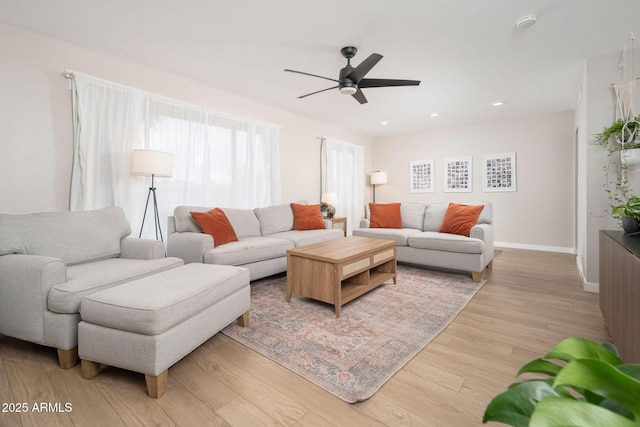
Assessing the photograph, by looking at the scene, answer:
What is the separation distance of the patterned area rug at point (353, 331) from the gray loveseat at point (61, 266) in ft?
2.93

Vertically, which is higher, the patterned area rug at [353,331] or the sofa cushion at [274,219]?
the sofa cushion at [274,219]

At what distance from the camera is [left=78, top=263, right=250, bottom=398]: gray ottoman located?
1.43 m

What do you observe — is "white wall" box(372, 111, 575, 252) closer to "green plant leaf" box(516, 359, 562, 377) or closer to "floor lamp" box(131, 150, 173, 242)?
"floor lamp" box(131, 150, 173, 242)

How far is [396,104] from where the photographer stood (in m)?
4.60

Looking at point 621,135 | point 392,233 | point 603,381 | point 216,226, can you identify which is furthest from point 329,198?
point 603,381

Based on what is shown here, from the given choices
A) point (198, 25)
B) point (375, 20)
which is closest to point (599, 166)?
point (375, 20)

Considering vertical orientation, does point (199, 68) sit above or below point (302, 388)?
above

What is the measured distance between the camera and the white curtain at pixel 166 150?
115 inches

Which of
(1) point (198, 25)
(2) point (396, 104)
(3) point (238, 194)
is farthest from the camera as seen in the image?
(2) point (396, 104)

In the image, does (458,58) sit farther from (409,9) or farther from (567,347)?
(567,347)

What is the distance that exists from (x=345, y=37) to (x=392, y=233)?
8.19 feet

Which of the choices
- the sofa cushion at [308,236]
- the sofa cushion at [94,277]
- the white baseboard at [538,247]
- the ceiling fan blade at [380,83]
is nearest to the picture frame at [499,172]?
the white baseboard at [538,247]

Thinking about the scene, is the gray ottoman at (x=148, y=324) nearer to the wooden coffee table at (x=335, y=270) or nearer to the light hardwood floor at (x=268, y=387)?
the light hardwood floor at (x=268, y=387)

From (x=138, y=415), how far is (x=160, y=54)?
3213mm
